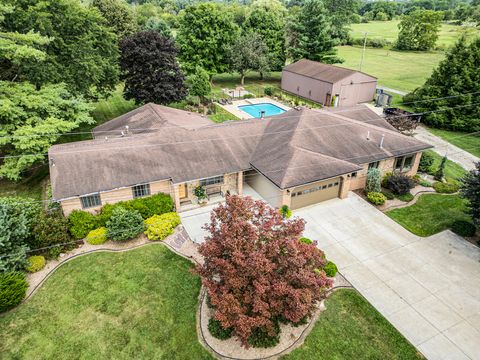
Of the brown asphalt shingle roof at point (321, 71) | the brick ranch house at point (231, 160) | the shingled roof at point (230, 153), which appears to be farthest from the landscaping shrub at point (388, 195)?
the brown asphalt shingle roof at point (321, 71)

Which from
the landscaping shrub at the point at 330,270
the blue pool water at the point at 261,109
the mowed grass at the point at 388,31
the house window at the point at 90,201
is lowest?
the blue pool water at the point at 261,109

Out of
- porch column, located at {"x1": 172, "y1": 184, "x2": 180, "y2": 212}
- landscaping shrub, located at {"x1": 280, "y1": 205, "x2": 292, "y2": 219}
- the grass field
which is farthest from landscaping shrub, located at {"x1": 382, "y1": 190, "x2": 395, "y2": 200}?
porch column, located at {"x1": 172, "y1": 184, "x2": 180, "y2": 212}

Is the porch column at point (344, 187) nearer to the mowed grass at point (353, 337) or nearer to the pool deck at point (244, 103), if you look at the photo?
the mowed grass at point (353, 337)

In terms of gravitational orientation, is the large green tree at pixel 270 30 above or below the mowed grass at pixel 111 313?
above

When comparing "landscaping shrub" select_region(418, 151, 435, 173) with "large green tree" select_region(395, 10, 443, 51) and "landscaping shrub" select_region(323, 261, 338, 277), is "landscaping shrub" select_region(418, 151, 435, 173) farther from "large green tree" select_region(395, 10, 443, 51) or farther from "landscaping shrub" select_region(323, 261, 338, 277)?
"large green tree" select_region(395, 10, 443, 51)

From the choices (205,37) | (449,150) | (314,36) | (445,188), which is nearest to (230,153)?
(445,188)

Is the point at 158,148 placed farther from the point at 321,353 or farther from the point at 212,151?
the point at 321,353

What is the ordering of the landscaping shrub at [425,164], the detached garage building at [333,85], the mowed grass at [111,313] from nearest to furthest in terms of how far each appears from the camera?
the mowed grass at [111,313], the landscaping shrub at [425,164], the detached garage building at [333,85]
